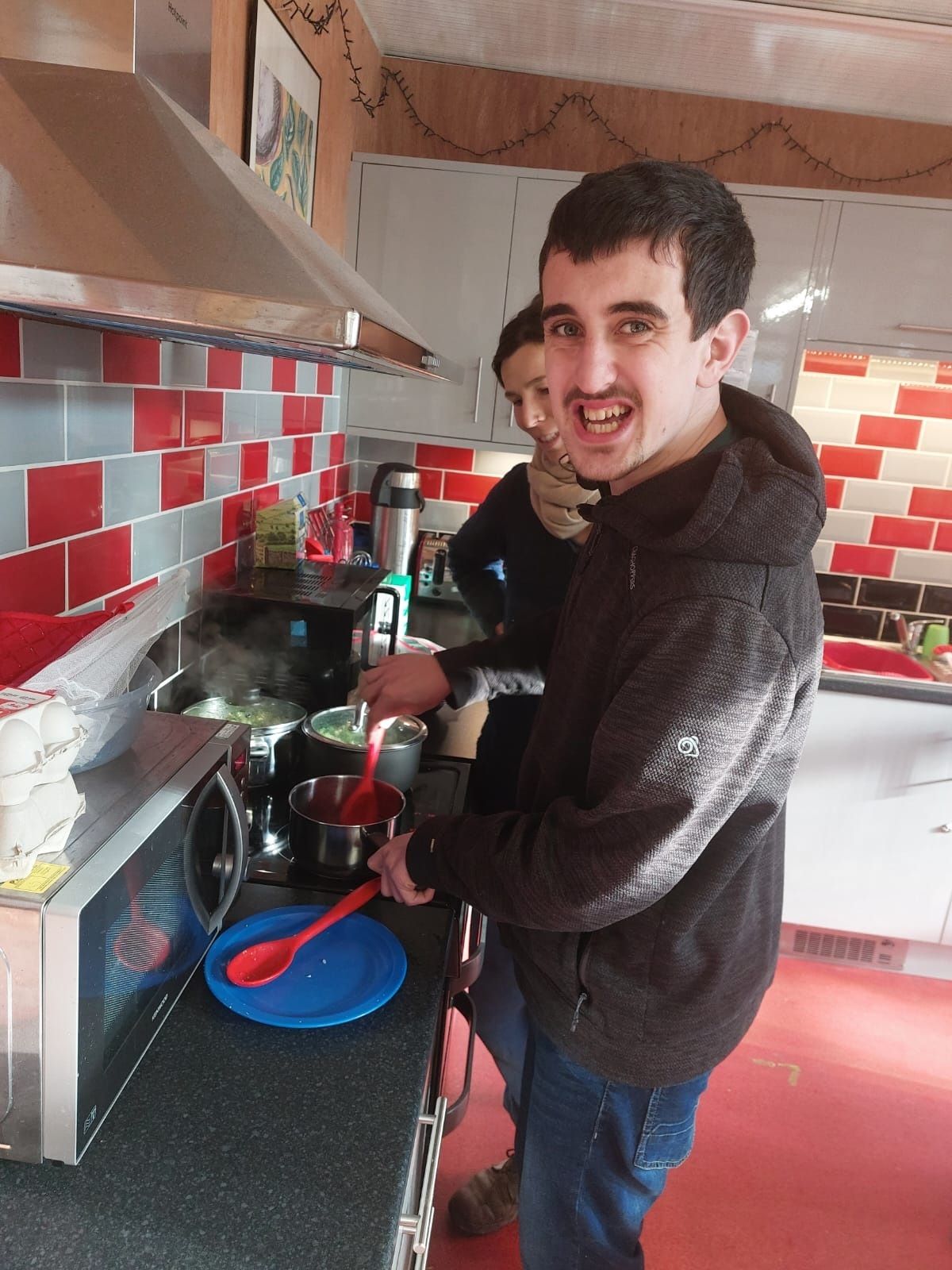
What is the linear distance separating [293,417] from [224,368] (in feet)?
1.78

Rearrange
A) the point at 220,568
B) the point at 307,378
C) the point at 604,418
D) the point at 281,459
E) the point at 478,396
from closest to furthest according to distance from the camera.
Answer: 1. the point at 604,418
2. the point at 220,568
3. the point at 281,459
4. the point at 307,378
5. the point at 478,396

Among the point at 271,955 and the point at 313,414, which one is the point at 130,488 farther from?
the point at 313,414

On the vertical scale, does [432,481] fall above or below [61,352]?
below

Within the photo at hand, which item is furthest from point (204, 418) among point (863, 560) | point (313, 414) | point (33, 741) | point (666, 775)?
point (863, 560)

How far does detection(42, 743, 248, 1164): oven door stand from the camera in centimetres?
70

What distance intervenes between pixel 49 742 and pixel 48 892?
0.39 feet

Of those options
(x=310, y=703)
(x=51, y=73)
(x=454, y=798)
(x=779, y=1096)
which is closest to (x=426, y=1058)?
(x=454, y=798)

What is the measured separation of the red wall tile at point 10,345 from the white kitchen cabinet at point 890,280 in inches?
88.6

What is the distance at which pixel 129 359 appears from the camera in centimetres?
134

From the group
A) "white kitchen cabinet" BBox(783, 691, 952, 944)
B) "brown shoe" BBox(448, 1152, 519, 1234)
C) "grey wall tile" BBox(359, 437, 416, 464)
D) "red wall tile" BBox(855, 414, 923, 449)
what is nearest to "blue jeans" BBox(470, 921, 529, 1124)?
"brown shoe" BBox(448, 1152, 519, 1234)

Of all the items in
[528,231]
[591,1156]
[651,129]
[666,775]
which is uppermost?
[651,129]

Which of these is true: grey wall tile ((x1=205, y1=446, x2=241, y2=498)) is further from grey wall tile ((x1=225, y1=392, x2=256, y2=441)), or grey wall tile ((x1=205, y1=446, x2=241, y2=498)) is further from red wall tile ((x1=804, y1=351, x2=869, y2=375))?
red wall tile ((x1=804, y1=351, x2=869, y2=375))

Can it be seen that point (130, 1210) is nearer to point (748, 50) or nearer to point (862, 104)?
point (748, 50)

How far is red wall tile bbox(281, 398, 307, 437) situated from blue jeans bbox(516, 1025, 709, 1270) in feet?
5.15
